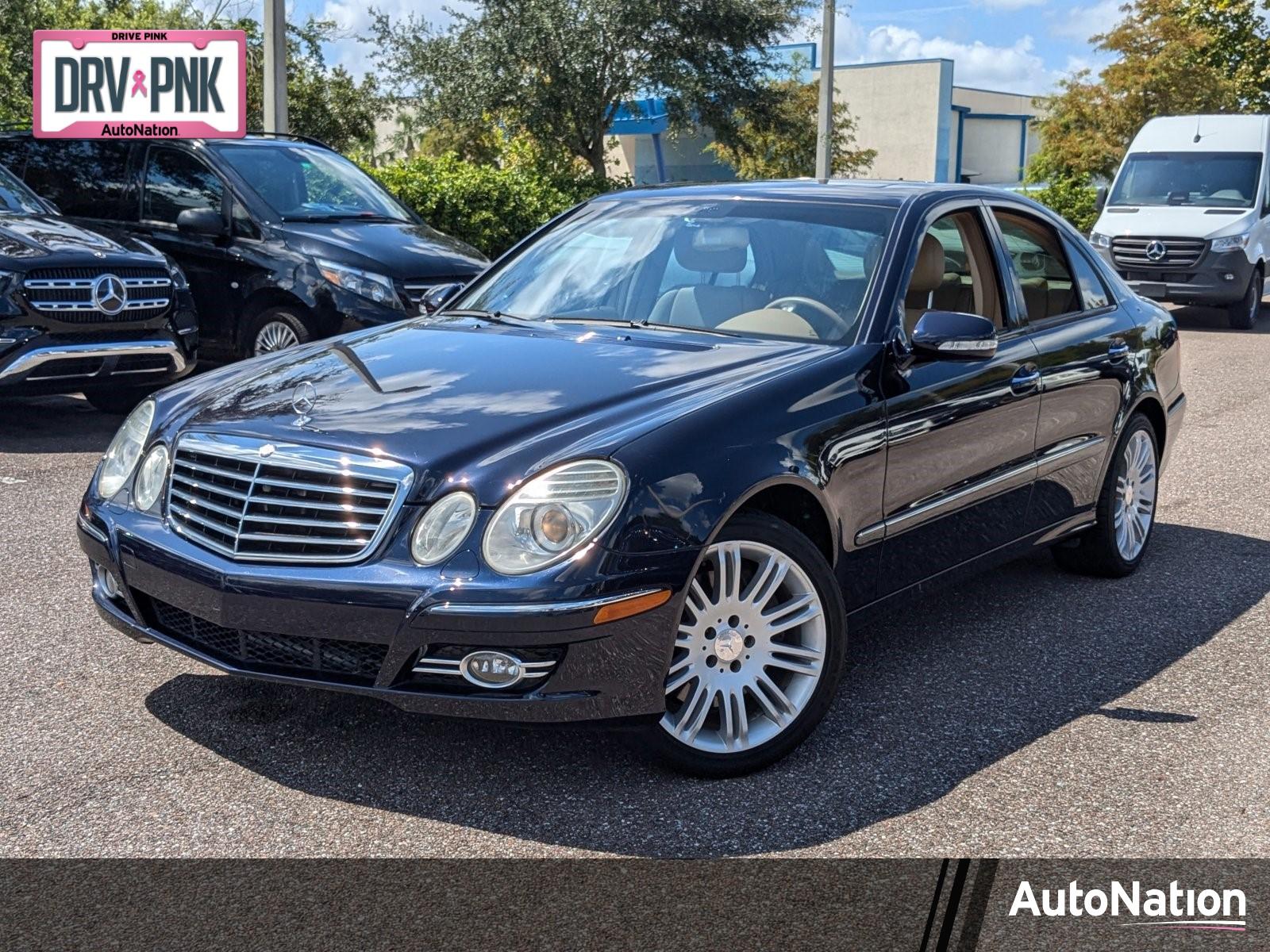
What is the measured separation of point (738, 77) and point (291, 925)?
24.9 m

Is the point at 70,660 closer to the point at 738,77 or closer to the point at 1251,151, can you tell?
the point at 1251,151

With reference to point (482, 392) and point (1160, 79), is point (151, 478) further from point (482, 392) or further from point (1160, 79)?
point (1160, 79)

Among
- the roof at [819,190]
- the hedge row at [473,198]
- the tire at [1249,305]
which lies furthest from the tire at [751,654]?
the tire at [1249,305]

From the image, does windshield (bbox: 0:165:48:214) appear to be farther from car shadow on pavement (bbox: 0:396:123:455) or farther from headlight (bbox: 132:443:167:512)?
headlight (bbox: 132:443:167:512)

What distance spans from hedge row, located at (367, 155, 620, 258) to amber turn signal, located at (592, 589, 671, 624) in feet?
41.0

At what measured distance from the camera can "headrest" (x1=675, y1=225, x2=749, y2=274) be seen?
5156mm

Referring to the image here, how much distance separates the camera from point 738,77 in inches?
1050

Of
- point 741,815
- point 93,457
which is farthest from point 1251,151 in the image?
point 741,815

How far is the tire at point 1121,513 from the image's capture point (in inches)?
241

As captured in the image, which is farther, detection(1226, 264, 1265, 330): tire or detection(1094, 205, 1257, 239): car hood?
detection(1226, 264, 1265, 330): tire

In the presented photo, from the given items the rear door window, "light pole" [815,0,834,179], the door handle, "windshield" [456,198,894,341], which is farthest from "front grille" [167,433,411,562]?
"light pole" [815,0,834,179]

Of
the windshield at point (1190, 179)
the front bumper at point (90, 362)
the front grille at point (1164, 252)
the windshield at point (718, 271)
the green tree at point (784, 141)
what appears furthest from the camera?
the green tree at point (784, 141)

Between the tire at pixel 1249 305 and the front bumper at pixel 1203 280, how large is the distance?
147mm

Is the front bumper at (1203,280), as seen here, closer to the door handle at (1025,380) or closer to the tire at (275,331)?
the tire at (275,331)
